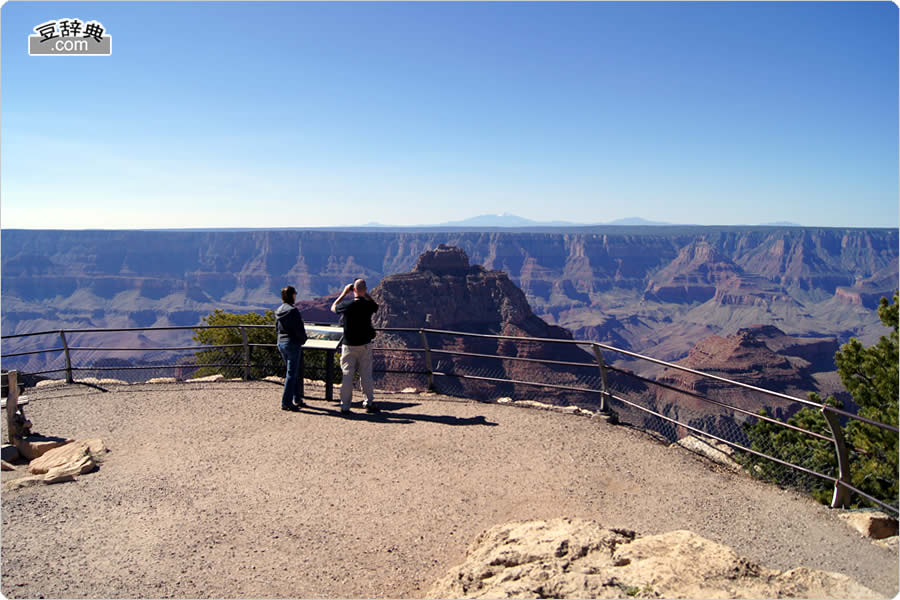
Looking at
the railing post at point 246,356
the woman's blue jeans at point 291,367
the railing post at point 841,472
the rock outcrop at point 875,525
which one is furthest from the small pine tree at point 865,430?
the railing post at point 246,356

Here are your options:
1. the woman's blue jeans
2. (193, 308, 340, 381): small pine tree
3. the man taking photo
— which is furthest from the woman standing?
(193, 308, 340, 381): small pine tree

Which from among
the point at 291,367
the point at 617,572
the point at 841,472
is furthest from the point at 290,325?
the point at 841,472

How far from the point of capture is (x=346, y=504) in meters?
6.51

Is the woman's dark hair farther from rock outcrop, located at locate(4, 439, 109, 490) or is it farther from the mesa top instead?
rock outcrop, located at locate(4, 439, 109, 490)

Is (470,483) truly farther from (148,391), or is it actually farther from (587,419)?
(148,391)

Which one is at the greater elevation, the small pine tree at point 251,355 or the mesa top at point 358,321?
the mesa top at point 358,321

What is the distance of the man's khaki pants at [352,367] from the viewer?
948 cm

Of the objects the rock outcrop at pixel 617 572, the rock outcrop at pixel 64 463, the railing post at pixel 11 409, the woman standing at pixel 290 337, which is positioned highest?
the woman standing at pixel 290 337

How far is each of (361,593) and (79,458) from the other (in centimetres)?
479

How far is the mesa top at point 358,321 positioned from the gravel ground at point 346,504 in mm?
1252

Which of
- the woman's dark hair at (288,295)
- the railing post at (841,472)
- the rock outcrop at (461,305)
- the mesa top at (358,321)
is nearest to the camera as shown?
the railing post at (841,472)

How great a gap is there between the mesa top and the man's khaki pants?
0.37 feet

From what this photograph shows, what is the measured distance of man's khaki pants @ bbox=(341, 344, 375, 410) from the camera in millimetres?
9484

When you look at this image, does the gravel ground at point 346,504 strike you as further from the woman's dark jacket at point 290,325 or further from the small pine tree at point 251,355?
the small pine tree at point 251,355
